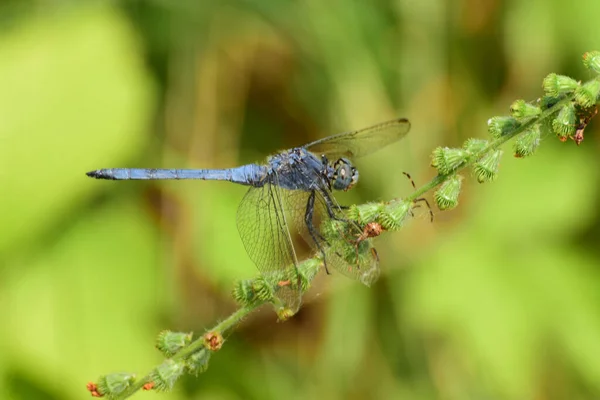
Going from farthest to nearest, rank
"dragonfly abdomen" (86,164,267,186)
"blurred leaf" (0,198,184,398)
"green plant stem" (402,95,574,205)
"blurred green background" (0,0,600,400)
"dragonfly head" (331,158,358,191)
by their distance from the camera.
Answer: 1. "blurred green background" (0,0,600,400)
2. "blurred leaf" (0,198,184,398)
3. "dragonfly abdomen" (86,164,267,186)
4. "dragonfly head" (331,158,358,191)
5. "green plant stem" (402,95,574,205)

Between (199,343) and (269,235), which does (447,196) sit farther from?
(269,235)

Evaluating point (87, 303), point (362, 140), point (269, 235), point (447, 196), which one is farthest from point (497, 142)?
point (87, 303)

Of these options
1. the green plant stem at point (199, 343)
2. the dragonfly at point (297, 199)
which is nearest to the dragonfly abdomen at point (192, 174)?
the dragonfly at point (297, 199)

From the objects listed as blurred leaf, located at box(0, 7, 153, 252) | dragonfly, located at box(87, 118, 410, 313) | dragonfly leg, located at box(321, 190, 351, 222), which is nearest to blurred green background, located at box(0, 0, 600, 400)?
blurred leaf, located at box(0, 7, 153, 252)

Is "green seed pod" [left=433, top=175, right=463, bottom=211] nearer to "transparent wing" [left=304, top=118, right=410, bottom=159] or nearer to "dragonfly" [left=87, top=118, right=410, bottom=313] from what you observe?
"dragonfly" [left=87, top=118, right=410, bottom=313]

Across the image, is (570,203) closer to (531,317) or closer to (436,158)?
(531,317)

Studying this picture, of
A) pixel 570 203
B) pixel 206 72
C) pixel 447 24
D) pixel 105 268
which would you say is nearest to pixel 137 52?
pixel 206 72

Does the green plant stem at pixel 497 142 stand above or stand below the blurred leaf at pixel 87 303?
below

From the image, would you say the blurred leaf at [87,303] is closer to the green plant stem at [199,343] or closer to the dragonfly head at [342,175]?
the dragonfly head at [342,175]
